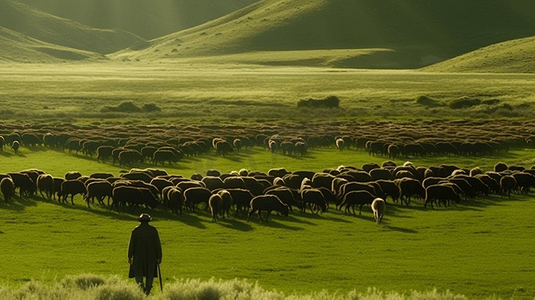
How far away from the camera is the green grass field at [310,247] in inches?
652

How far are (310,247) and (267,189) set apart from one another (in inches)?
262

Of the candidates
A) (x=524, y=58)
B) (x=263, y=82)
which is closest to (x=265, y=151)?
(x=263, y=82)

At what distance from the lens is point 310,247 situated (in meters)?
19.8

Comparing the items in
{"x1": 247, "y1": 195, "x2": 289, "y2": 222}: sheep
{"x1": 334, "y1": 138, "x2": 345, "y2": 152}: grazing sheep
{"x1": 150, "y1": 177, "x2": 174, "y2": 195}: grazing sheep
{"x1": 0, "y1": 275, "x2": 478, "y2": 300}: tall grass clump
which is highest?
{"x1": 334, "y1": 138, "x2": 345, "y2": 152}: grazing sheep

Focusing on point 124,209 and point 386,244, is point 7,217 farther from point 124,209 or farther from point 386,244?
point 386,244

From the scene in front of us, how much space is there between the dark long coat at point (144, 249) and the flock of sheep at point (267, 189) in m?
10.1

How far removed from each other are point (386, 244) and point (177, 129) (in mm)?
34872

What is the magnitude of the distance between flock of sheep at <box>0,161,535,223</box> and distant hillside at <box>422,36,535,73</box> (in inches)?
4432

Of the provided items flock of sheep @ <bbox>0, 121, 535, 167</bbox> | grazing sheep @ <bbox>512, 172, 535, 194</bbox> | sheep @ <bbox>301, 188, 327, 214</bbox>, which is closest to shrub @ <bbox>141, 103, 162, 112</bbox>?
flock of sheep @ <bbox>0, 121, 535, 167</bbox>

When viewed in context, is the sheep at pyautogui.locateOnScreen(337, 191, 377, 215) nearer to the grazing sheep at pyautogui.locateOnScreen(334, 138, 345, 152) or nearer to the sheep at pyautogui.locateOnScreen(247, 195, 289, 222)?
the sheep at pyautogui.locateOnScreen(247, 195, 289, 222)

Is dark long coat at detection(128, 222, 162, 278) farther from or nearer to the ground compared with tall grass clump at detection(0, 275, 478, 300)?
farther from the ground

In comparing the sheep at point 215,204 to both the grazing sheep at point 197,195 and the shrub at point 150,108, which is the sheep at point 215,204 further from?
the shrub at point 150,108

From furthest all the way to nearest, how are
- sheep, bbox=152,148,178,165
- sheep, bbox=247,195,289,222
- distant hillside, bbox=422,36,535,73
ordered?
distant hillside, bbox=422,36,535,73
sheep, bbox=152,148,178,165
sheep, bbox=247,195,289,222

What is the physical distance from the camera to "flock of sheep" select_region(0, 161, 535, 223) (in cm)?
2447
